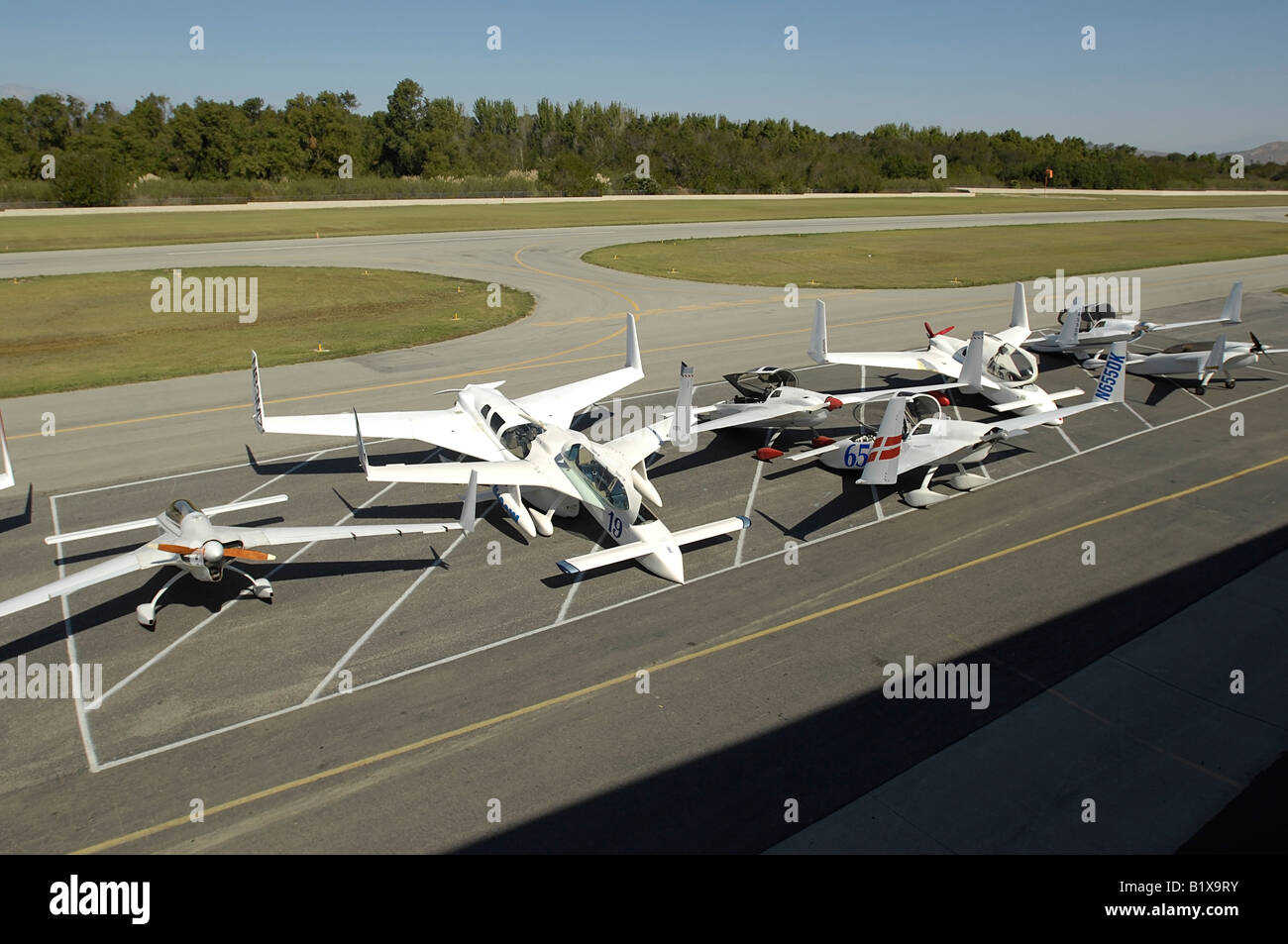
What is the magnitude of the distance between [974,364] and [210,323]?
4035cm

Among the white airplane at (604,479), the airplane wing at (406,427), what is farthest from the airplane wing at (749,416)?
the airplane wing at (406,427)

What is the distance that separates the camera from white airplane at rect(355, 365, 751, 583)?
59.3 feet

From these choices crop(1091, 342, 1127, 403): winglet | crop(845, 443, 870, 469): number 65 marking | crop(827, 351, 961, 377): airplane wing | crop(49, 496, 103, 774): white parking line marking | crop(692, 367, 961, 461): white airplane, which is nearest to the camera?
crop(49, 496, 103, 774): white parking line marking

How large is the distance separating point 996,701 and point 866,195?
507 ft

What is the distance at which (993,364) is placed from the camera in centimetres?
2869

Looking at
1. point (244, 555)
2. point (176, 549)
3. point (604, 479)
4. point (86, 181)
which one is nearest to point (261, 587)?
point (244, 555)

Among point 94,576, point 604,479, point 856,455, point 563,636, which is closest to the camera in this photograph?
point 94,576

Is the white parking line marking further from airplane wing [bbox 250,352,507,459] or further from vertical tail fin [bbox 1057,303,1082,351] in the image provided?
vertical tail fin [bbox 1057,303,1082,351]

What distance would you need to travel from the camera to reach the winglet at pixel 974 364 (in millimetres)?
26734

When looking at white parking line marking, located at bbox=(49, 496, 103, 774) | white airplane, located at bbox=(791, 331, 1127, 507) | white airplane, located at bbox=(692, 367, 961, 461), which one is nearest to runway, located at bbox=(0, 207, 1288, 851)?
white parking line marking, located at bbox=(49, 496, 103, 774)

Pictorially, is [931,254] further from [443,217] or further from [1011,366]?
[443,217]

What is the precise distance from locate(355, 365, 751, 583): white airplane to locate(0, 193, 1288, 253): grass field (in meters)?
70.2
